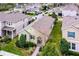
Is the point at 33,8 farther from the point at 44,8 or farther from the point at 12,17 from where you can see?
the point at 12,17

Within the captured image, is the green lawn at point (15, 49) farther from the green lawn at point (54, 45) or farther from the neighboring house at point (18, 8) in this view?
the neighboring house at point (18, 8)

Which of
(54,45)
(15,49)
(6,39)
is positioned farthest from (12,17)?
(54,45)

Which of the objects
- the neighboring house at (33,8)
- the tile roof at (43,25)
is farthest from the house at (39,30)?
the neighboring house at (33,8)

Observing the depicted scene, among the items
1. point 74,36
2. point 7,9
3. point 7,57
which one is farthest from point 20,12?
point 74,36

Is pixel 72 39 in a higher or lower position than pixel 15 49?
higher

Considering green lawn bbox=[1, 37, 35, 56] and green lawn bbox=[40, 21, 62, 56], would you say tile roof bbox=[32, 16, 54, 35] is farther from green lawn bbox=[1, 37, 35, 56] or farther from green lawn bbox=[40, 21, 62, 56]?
green lawn bbox=[1, 37, 35, 56]

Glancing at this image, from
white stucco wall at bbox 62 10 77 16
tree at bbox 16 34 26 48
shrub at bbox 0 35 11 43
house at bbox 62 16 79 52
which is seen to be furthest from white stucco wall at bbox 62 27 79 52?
shrub at bbox 0 35 11 43
